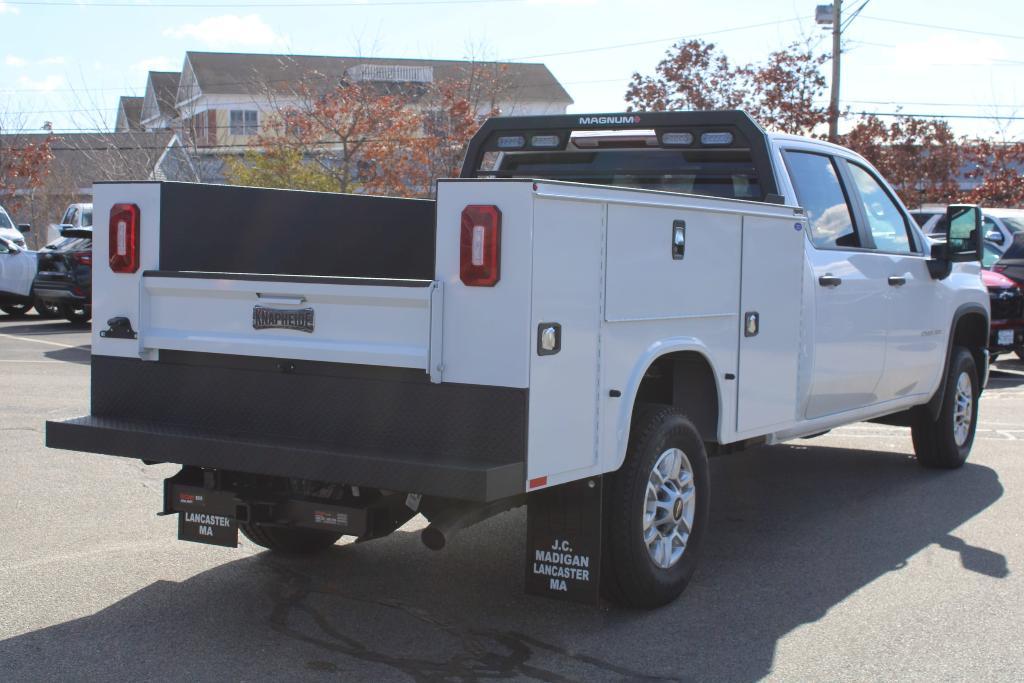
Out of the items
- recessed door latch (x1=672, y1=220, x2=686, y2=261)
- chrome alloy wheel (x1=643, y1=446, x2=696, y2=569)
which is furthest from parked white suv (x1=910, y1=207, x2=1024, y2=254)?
recessed door latch (x1=672, y1=220, x2=686, y2=261)

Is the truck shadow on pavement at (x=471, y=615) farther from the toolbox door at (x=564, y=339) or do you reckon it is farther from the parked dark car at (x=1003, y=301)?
the parked dark car at (x=1003, y=301)

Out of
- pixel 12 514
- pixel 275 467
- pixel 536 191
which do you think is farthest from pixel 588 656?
pixel 12 514

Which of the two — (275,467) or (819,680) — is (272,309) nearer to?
(275,467)

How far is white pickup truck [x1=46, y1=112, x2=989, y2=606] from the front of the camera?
14.4 feet

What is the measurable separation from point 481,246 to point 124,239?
176cm

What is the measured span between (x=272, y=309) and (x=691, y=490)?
2.07 m

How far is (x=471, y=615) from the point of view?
5.29 metres

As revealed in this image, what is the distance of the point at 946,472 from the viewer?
8719 millimetres

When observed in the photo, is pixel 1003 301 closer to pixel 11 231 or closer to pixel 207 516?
pixel 207 516

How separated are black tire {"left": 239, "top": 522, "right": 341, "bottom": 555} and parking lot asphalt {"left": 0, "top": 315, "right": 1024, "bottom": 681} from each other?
8 centimetres

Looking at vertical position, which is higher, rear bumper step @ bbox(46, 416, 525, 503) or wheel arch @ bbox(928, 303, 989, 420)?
wheel arch @ bbox(928, 303, 989, 420)

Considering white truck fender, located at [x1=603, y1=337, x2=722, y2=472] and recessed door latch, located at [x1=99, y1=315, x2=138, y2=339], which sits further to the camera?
recessed door latch, located at [x1=99, y1=315, x2=138, y2=339]

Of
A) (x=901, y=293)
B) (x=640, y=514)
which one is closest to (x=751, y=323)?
(x=640, y=514)

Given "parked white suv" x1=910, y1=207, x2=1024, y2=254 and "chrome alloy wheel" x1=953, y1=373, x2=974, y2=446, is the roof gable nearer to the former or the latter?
"parked white suv" x1=910, y1=207, x2=1024, y2=254
